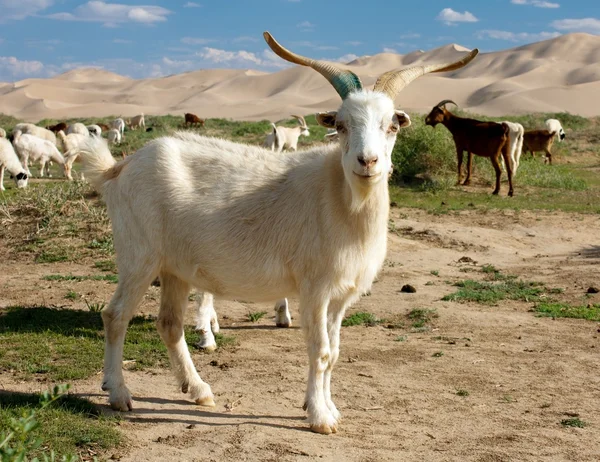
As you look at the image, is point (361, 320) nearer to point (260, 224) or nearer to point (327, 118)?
point (260, 224)

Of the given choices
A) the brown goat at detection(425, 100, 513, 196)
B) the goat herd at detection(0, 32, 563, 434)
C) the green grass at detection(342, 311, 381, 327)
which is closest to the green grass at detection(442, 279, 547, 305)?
the green grass at detection(342, 311, 381, 327)

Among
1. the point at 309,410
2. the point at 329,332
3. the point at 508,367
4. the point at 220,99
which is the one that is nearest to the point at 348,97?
the point at 329,332

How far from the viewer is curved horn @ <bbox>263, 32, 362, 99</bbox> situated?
5211 mm

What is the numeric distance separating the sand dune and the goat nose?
2513 inches

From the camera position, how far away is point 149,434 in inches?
192

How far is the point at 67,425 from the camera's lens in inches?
183

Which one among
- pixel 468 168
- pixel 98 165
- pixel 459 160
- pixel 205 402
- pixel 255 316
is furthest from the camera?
pixel 459 160

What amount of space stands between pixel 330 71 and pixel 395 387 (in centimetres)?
255

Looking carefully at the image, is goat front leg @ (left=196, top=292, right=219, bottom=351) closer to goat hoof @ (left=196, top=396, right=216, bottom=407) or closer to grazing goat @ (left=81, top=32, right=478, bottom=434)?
grazing goat @ (left=81, top=32, right=478, bottom=434)

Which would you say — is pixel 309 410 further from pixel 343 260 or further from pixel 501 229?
pixel 501 229

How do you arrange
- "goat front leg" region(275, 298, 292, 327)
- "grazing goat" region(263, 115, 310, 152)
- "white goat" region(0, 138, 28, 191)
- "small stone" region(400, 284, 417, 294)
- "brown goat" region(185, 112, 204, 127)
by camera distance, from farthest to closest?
1. "brown goat" region(185, 112, 204, 127)
2. "grazing goat" region(263, 115, 310, 152)
3. "white goat" region(0, 138, 28, 191)
4. "small stone" region(400, 284, 417, 294)
5. "goat front leg" region(275, 298, 292, 327)

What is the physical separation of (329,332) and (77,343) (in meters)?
2.61

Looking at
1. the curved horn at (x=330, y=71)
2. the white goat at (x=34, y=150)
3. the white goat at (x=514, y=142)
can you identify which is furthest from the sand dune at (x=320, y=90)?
the curved horn at (x=330, y=71)

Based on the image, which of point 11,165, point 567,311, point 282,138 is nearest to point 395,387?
point 567,311
